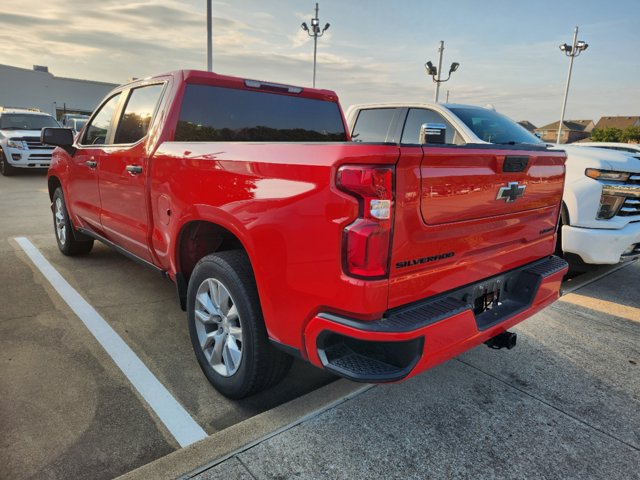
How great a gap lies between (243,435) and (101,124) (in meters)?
3.39

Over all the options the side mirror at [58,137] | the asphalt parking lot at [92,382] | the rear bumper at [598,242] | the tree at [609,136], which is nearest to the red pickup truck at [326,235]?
the asphalt parking lot at [92,382]

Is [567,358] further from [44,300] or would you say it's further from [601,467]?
[44,300]

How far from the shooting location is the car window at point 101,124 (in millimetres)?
4273

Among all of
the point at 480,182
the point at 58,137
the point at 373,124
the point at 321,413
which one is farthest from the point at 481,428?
the point at 373,124

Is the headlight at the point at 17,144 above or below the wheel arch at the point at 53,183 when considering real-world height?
above

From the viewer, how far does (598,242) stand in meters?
4.57

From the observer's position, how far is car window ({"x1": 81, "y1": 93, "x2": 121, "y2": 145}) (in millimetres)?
4273

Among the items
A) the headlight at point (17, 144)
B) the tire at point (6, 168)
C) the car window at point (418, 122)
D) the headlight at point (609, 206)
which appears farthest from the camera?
the tire at point (6, 168)

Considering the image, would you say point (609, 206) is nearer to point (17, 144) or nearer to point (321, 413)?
point (321, 413)

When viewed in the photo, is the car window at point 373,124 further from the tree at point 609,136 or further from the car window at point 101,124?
the tree at point 609,136

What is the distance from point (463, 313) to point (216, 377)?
150cm

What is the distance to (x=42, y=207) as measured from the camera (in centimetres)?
870

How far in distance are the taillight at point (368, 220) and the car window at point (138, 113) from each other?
2.23m

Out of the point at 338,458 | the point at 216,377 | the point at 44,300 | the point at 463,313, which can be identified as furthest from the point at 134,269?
the point at 463,313
